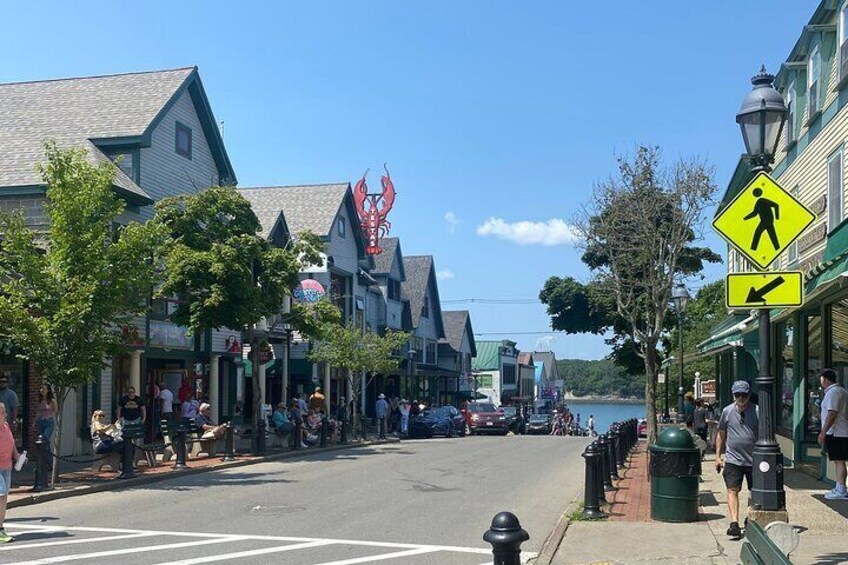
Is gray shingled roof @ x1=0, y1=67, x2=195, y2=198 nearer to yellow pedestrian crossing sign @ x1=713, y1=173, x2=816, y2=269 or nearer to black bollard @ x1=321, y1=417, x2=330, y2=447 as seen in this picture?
black bollard @ x1=321, y1=417, x2=330, y2=447

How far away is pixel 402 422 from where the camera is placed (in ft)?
135

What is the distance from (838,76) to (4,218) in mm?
14561

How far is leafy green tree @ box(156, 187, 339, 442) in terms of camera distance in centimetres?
2341

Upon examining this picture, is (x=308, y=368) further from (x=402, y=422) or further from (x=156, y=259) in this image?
(x=156, y=259)

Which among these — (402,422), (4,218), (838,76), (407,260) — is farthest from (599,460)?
(407,260)

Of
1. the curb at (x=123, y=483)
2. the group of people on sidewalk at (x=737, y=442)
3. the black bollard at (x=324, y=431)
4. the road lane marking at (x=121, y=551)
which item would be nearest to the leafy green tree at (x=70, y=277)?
the curb at (x=123, y=483)

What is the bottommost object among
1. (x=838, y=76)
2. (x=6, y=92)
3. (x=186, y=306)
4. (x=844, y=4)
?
(x=186, y=306)

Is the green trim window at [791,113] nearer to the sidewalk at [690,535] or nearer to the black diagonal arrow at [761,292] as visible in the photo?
the sidewalk at [690,535]

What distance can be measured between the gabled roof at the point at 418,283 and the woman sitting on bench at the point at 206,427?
116ft

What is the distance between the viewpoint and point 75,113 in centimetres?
2806

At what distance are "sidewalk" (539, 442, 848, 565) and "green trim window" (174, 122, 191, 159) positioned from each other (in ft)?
61.7

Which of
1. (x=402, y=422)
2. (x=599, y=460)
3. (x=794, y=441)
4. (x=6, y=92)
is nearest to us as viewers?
(x=599, y=460)

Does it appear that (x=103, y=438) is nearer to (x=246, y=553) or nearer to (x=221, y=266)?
(x=221, y=266)

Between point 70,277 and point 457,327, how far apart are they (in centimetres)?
5770
